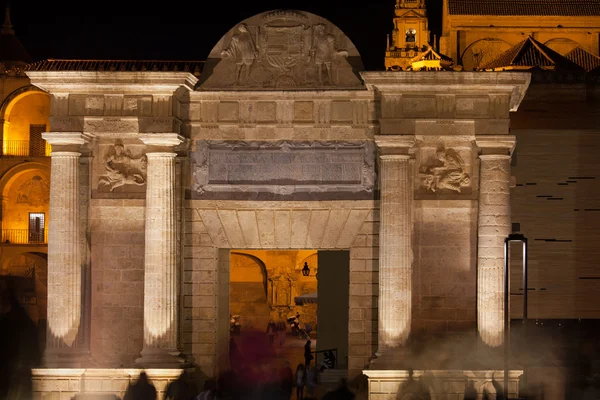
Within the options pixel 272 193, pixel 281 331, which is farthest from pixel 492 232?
pixel 281 331

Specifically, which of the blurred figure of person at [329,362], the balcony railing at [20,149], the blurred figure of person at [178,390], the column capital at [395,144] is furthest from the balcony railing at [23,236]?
the column capital at [395,144]

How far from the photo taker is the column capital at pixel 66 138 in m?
23.6

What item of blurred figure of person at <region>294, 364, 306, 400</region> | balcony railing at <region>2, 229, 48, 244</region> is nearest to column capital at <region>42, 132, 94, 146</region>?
blurred figure of person at <region>294, 364, 306, 400</region>

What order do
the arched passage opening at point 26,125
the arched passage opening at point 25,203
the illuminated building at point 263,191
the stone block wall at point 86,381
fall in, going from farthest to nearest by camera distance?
the arched passage opening at point 26,125, the arched passage opening at point 25,203, the illuminated building at point 263,191, the stone block wall at point 86,381

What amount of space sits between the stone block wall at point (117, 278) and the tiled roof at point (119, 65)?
2.95 meters

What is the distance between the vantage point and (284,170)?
80.0 feet

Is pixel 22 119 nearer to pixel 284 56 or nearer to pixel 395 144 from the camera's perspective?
pixel 284 56

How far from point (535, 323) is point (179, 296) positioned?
16.5 metres

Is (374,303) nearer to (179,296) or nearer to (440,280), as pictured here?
(440,280)

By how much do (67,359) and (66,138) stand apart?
476cm

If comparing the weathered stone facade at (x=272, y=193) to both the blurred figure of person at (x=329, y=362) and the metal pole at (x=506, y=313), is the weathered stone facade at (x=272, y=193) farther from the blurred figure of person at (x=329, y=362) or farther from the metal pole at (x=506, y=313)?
the blurred figure of person at (x=329, y=362)

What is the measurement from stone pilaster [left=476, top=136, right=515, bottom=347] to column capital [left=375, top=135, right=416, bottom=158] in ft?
4.88

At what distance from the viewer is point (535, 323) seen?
36844mm

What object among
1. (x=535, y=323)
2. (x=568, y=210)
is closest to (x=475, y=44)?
(x=568, y=210)
